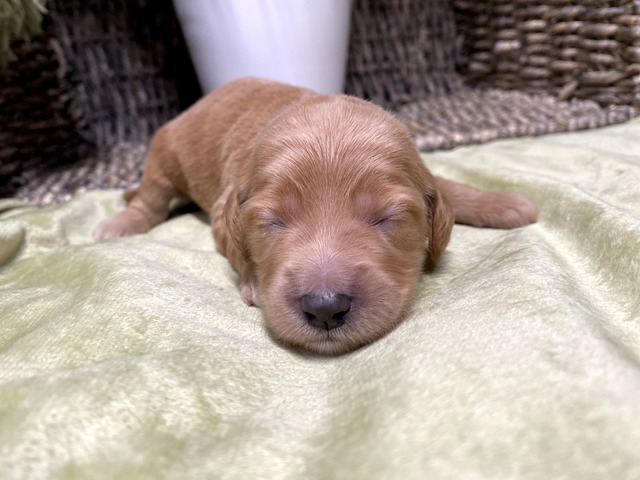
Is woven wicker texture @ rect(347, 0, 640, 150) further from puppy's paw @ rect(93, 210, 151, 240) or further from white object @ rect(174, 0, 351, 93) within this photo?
puppy's paw @ rect(93, 210, 151, 240)

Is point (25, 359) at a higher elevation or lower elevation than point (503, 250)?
higher

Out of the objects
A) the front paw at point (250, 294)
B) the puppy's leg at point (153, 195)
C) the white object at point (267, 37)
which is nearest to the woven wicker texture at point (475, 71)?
the white object at point (267, 37)

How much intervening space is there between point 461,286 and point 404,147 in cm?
45

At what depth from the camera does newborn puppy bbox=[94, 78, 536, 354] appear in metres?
1.45

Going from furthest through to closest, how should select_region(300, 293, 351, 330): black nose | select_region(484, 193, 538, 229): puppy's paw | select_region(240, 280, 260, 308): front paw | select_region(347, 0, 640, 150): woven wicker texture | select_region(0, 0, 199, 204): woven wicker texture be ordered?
select_region(0, 0, 199, 204): woven wicker texture → select_region(347, 0, 640, 150): woven wicker texture → select_region(484, 193, 538, 229): puppy's paw → select_region(240, 280, 260, 308): front paw → select_region(300, 293, 351, 330): black nose

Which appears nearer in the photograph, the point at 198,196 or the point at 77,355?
the point at 77,355

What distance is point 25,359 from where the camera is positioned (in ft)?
4.43

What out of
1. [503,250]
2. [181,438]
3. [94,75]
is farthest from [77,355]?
[94,75]

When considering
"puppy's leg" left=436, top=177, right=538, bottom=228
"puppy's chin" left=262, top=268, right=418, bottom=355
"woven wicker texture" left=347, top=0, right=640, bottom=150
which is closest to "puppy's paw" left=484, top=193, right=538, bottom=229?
"puppy's leg" left=436, top=177, right=538, bottom=228

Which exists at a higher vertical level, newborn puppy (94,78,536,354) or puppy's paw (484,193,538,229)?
newborn puppy (94,78,536,354)

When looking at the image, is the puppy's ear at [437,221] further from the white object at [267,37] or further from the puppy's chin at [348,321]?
the white object at [267,37]

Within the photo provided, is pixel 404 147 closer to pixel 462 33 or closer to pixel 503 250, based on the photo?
pixel 503 250

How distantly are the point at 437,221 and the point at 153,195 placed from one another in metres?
1.63

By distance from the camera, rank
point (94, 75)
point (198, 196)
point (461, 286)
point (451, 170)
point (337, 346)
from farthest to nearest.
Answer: point (94, 75)
point (451, 170)
point (198, 196)
point (461, 286)
point (337, 346)
